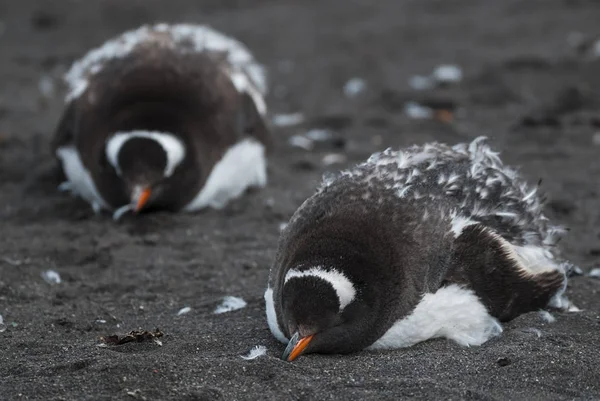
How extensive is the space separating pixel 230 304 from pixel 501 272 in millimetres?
1786

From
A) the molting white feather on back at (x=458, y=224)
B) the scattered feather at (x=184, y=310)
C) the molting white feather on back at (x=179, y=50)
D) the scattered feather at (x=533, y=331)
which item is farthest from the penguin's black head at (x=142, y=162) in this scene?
the scattered feather at (x=533, y=331)

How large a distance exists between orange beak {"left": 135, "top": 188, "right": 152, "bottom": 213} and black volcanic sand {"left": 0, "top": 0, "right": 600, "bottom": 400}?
17 centimetres

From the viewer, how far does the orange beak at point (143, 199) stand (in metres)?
8.80

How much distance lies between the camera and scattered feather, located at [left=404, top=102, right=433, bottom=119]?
11.9 meters

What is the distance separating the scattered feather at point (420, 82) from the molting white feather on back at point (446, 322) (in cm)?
703

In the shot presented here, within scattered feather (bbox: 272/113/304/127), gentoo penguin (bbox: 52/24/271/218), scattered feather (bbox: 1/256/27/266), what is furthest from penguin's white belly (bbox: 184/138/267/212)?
scattered feather (bbox: 1/256/27/266)

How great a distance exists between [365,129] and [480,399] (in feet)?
21.8

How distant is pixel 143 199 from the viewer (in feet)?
29.0

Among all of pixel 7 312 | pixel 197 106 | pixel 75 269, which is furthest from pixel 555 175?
pixel 7 312

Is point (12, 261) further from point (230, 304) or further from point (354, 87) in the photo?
point (354, 87)

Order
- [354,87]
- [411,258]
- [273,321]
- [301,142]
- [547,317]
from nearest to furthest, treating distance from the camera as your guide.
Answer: [411,258], [273,321], [547,317], [301,142], [354,87]

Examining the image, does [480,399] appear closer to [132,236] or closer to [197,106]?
[132,236]

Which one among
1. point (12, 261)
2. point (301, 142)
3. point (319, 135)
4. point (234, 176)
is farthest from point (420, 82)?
point (12, 261)

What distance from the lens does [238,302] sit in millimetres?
6816
